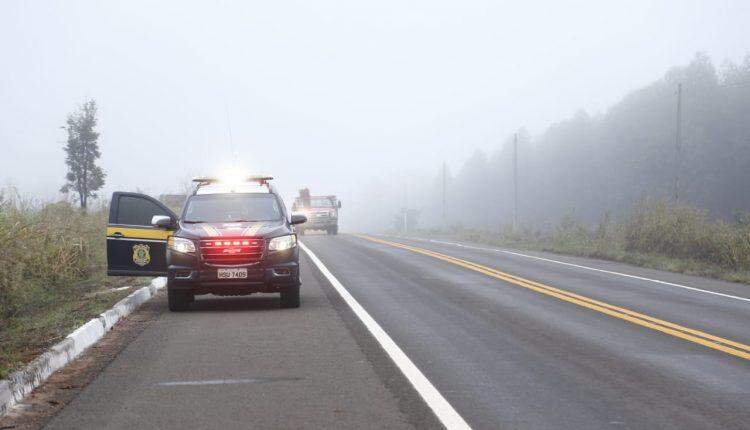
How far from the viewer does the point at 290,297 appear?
39.7ft

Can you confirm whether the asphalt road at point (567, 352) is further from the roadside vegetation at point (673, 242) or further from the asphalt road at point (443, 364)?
the roadside vegetation at point (673, 242)

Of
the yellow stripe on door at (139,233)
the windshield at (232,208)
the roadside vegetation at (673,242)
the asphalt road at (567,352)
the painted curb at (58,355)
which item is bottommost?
the asphalt road at (567,352)

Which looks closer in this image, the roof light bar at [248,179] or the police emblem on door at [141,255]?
the police emblem on door at [141,255]

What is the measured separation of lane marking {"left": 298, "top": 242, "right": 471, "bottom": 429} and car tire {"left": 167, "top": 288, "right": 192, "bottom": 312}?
2371mm

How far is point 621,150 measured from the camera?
281 ft

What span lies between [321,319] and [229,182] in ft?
12.6

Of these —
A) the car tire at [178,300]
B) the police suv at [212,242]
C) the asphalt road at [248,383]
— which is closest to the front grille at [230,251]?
the police suv at [212,242]

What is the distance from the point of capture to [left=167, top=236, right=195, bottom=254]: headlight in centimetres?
1162

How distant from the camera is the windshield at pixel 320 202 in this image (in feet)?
156

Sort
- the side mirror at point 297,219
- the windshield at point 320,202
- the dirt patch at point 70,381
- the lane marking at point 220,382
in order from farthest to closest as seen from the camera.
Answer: the windshield at point 320,202, the side mirror at point 297,219, the lane marking at point 220,382, the dirt patch at point 70,381

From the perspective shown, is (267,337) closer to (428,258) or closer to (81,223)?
(81,223)

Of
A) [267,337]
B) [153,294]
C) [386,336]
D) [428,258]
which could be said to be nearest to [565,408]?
[386,336]

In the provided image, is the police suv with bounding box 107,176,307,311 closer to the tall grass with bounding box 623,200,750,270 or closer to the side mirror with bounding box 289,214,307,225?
the side mirror with bounding box 289,214,307,225

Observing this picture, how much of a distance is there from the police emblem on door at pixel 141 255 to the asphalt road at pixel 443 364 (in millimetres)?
1088
